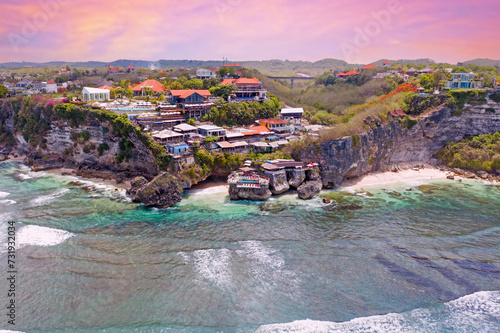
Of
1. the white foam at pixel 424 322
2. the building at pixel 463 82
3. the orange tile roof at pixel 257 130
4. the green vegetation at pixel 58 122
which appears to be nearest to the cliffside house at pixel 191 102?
the orange tile roof at pixel 257 130

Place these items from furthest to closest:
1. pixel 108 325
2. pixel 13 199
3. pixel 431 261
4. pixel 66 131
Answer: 1. pixel 66 131
2. pixel 13 199
3. pixel 431 261
4. pixel 108 325

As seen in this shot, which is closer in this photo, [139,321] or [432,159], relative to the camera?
[139,321]

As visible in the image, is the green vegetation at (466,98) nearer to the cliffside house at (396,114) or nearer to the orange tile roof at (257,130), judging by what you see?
the cliffside house at (396,114)

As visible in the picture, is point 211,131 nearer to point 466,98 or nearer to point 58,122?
point 58,122

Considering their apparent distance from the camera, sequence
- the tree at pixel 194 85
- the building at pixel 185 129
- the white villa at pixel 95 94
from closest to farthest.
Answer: the building at pixel 185 129 → the white villa at pixel 95 94 → the tree at pixel 194 85

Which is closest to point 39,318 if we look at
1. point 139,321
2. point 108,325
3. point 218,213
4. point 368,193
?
point 108,325

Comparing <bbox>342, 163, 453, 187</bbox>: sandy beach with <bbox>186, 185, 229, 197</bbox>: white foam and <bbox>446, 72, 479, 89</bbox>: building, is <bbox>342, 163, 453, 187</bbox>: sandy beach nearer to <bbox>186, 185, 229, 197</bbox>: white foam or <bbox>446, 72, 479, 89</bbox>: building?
<bbox>186, 185, 229, 197</bbox>: white foam

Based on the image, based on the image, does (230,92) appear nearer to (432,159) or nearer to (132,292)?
(432,159)
